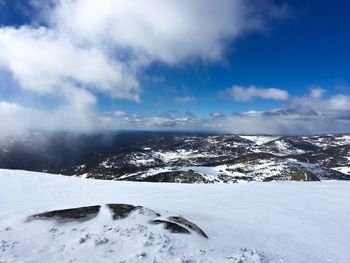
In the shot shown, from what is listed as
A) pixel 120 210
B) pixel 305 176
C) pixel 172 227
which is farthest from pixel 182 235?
pixel 305 176

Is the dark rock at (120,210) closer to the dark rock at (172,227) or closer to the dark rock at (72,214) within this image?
the dark rock at (72,214)

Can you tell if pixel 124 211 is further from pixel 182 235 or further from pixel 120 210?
pixel 182 235

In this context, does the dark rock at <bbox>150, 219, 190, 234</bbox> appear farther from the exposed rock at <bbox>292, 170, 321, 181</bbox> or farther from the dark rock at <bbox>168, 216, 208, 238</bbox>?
the exposed rock at <bbox>292, 170, 321, 181</bbox>

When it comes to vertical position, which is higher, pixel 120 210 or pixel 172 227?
pixel 120 210

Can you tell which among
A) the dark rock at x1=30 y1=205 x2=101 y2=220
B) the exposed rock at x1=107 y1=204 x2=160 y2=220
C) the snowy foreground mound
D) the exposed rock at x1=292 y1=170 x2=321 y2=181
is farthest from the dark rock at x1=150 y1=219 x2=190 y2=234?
the exposed rock at x1=292 y1=170 x2=321 y2=181

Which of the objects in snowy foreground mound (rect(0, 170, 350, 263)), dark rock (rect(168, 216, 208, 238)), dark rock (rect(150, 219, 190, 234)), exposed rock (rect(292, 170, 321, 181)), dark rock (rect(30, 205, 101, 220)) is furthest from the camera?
exposed rock (rect(292, 170, 321, 181))

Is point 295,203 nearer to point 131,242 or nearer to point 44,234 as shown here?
point 131,242

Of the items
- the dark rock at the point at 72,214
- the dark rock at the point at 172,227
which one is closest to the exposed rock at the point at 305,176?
the dark rock at the point at 172,227

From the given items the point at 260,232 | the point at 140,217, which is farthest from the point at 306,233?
the point at 140,217
